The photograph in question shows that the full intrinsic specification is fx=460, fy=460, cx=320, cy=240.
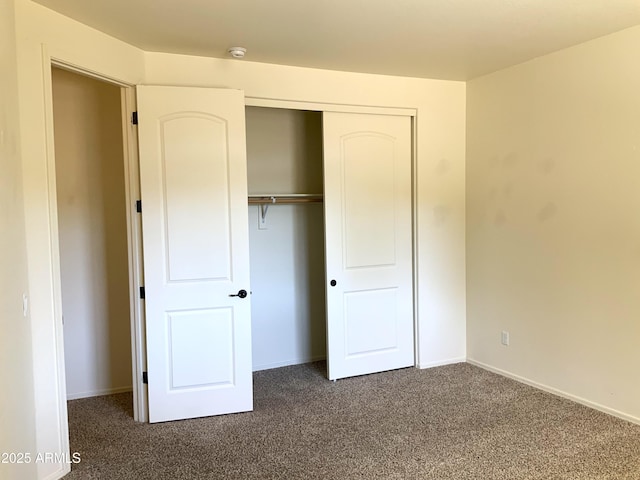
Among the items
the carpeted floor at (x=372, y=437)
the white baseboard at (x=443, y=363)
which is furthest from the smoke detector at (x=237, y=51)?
the white baseboard at (x=443, y=363)

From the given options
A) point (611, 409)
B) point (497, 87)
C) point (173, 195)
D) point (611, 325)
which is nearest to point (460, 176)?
point (497, 87)

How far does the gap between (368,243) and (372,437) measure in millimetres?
1664

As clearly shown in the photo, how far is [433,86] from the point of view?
4.18 m

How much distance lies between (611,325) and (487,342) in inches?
46.3

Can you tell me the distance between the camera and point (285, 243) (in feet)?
14.4

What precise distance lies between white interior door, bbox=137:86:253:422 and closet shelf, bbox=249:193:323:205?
0.73 m

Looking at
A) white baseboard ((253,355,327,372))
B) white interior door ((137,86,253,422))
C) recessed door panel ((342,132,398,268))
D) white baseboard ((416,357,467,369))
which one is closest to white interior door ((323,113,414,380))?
recessed door panel ((342,132,398,268))

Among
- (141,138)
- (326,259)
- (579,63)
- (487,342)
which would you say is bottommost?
(487,342)

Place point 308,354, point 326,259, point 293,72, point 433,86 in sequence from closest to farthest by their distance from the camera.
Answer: point 293,72 → point 326,259 → point 433,86 → point 308,354

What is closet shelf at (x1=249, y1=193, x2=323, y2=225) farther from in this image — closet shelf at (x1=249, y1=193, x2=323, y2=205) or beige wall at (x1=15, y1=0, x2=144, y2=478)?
beige wall at (x1=15, y1=0, x2=144, y2=478)

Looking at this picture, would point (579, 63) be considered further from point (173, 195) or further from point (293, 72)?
point (173, 195)

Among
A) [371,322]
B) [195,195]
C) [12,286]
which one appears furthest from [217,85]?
[371,322]

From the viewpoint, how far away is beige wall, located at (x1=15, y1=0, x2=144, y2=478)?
2.40 meters

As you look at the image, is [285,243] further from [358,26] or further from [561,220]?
[561,220]
